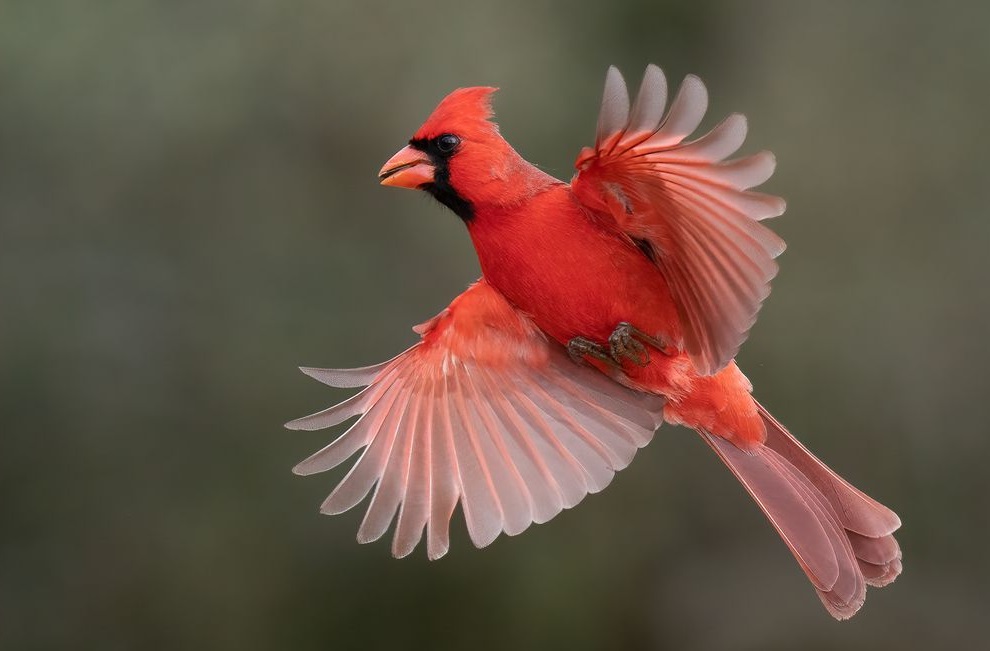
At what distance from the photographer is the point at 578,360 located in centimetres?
297

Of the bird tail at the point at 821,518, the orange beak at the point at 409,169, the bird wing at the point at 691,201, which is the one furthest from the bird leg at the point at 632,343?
the orange beak at the point at 409,169

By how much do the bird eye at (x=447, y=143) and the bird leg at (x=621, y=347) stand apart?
49 centimetres

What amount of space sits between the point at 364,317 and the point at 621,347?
5.73 feet

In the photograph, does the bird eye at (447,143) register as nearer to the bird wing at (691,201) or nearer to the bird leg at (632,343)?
the bird wing at (691,201)

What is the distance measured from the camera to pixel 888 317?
4.46 meters

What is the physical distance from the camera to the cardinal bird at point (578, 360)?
2361 millimetres

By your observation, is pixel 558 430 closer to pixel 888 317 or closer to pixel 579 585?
pixel 579 585

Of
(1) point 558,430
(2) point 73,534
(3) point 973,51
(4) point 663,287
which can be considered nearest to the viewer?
(4) point 663,287

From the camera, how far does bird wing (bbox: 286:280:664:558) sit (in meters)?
2.90

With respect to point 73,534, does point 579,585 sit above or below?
below

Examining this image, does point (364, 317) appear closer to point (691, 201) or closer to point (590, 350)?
point (590, 350)

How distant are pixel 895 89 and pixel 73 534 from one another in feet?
10.4

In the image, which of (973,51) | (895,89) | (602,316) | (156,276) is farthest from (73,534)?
(973,51)

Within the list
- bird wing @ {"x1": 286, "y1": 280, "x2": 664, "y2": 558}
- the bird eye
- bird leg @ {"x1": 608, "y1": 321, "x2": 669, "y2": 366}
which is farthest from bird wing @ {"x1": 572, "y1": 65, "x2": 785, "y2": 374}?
bird wing @ {"x1": 286, "y1": 280, "x2": 664, "y2": 558}
